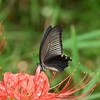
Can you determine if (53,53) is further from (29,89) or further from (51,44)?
(29,89)

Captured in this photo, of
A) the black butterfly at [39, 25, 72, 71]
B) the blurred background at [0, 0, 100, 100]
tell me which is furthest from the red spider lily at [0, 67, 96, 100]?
the blurred background at [0, 0, 100, 100]

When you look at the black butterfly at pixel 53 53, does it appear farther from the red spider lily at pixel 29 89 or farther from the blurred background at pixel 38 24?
the blurred background at pixel 38 24

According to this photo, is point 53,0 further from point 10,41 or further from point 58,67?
point 58,67

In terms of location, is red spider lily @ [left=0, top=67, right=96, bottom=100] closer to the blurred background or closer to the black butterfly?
the black butterfly

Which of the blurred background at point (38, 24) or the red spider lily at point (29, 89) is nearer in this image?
the red spider lily at point (29, 89)

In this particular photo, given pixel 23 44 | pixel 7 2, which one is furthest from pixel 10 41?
pixel 7 2

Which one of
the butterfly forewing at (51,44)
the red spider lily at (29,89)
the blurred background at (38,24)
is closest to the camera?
the red spider lily at (29,89)

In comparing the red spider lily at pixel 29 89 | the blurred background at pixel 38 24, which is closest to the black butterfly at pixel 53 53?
the red spider lily at pixel 29 89
